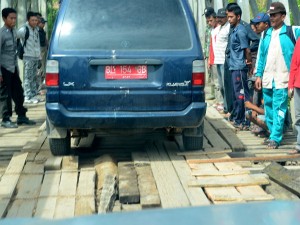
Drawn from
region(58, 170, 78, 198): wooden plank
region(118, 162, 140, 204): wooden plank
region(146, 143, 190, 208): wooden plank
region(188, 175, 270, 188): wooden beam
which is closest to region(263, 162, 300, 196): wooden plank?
region(188, 175, 270, 188): wooden beam

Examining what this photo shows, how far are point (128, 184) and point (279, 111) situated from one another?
289cm

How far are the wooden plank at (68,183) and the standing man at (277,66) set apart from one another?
2705 mm

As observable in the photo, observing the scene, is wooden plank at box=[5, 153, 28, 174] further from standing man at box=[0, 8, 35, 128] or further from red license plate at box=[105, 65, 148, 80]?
standing man at box=[0, 8, 35, 128]

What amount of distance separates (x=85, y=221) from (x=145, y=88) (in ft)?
16.0

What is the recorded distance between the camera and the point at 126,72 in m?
7.15

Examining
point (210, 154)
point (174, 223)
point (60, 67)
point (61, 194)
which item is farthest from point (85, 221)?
point (210, 154)

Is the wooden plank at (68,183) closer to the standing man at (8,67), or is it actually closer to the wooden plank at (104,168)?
the wooden plank at (104,168)

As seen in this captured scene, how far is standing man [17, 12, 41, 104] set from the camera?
573 inches

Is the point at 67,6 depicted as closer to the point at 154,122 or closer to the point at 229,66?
the point at 154,122

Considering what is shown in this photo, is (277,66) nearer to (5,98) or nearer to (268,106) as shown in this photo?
(268,106)

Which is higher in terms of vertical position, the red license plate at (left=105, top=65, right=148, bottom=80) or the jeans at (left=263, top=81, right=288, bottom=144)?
the red license plate at (left=105, top=65, right=148, bottom=80)

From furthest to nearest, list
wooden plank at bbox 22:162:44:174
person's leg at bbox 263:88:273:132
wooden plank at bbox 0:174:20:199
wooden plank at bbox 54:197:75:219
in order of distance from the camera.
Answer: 1. person's leg at bbox 263:88:273:132
2. wooden plank at bbox 22:162:44:174
3. wooden plank at bbox 0:174:20:199
4. wooden plank at bbox 54:197:75:219

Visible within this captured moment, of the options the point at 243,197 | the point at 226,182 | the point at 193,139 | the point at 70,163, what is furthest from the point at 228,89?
the point at 243,197

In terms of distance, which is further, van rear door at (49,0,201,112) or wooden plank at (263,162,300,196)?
van rear door at (49,0,201,112)
